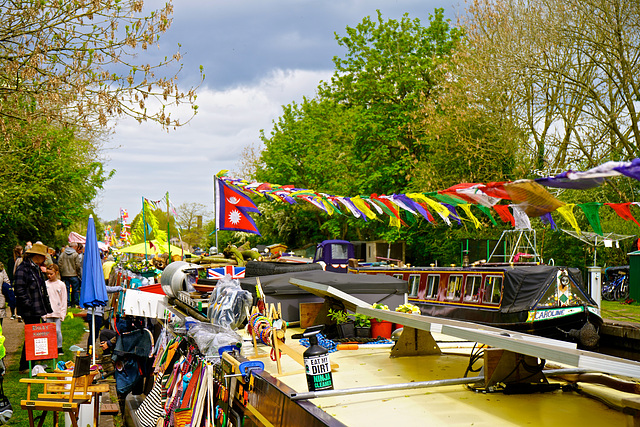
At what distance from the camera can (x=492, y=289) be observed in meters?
14.6

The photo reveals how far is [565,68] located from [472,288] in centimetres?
1064

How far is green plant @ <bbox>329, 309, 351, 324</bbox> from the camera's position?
7652 millimetres

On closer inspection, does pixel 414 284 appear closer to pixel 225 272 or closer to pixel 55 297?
pixel 225 272

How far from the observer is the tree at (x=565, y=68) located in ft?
63.5

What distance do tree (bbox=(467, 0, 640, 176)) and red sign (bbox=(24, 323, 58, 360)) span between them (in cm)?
1413

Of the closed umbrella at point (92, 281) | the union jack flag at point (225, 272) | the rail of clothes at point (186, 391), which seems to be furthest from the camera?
the closed umbrella at point (92, 281)

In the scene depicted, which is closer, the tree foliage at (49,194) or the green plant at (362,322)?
the green plant at (362,322)

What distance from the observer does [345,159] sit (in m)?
38.0

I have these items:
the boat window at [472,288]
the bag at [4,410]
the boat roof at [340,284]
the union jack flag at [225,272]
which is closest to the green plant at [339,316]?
the boat roof at [340,284]

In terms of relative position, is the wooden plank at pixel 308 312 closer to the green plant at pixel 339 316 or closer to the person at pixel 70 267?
the green plant at pixel 339 316

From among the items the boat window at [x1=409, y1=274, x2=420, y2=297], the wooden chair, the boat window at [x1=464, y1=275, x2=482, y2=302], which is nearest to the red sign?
the wooden chair

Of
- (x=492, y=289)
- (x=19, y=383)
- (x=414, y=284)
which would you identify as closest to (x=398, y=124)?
(x=414, y=284)

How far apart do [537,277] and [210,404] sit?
373 inches

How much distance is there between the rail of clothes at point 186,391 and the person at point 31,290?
350cm
